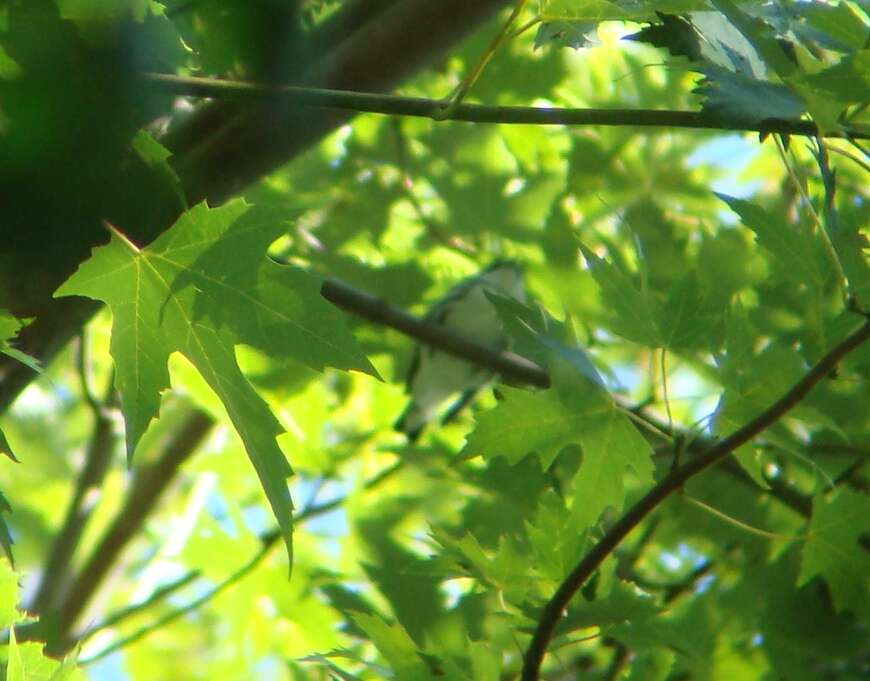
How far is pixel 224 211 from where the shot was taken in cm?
110

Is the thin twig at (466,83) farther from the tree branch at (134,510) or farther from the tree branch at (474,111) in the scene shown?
the tree branch at (134,510)

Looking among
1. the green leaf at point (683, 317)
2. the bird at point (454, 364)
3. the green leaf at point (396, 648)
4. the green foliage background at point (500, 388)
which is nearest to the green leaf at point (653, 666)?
the green foliage background at point (500, 388)

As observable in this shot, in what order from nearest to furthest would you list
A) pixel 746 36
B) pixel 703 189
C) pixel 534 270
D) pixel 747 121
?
pixel 747 121, pixel 746 36, pixel 534 270, pixel 703 189

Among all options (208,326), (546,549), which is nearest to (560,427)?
(546,549)

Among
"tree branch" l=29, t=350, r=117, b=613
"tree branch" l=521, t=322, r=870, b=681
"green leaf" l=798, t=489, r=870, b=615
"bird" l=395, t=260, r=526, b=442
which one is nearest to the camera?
"tree branch" l=521, t=322, r=870, b=681

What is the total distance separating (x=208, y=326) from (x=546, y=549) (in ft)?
1.40

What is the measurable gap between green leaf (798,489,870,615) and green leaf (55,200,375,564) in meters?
0.62

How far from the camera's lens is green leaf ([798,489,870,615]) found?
1.36 metres

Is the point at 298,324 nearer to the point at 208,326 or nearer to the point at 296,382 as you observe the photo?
the point at 208,326

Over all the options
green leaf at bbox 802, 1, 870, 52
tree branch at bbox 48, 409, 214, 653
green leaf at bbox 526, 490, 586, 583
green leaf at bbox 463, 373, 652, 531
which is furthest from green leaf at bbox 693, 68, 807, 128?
tree branch at bbox 48, 409, 214, 653

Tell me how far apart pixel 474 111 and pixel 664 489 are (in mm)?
372

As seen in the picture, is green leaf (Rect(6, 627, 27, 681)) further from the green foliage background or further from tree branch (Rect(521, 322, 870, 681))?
tree branch (Rect(521, 322, 870, 681))

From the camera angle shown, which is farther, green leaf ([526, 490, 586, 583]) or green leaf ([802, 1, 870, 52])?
green leaf ([526, 490, 586, 583])

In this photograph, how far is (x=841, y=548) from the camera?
4.57 feet
